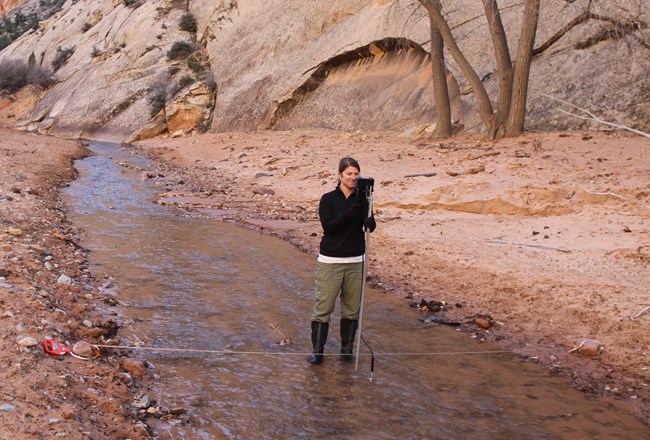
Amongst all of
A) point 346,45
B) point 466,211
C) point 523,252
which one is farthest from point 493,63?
point 523,252

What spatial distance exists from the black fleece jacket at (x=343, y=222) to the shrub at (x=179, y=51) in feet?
95.1

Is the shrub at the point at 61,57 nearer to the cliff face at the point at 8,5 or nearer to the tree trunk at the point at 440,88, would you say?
the tree trunk at the point at 440,88

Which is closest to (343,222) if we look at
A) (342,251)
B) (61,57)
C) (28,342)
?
(342,251)

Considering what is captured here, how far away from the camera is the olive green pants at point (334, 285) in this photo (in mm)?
5844

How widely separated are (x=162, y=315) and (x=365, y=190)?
2.58m

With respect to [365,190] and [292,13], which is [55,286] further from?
[292,13]

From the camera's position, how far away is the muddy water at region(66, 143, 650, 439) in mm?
4887

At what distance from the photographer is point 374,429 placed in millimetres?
4801

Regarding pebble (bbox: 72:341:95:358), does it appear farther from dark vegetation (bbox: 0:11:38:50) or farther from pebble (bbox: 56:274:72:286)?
dark vegetation (bbox: 0:11:38:50)

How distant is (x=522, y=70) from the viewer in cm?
1519

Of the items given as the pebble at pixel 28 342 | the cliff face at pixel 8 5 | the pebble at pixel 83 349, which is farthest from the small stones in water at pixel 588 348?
the cliff face at pixel 8 5

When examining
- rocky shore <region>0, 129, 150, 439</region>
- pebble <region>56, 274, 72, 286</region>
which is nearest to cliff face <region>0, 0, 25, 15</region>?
rocky shore <region>0, 129, 150, 439</region>

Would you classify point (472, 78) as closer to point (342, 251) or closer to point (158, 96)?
point (342, 251)

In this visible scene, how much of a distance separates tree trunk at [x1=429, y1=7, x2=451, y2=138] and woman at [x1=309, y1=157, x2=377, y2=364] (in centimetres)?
1232
